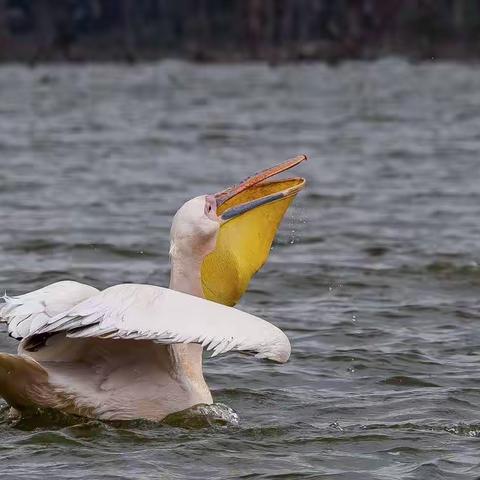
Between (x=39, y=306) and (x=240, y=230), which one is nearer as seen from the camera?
(x=39, y=306)

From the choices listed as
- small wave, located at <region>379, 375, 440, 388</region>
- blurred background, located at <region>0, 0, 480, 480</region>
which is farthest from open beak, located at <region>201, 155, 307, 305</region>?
small wave, located at <region>379, 375, 440, 388</region>

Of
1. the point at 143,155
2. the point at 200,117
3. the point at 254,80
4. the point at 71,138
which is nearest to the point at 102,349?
the point at 143,155

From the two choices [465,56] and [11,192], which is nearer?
[11,192]

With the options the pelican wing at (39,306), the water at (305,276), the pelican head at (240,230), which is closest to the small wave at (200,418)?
the water at (305,276)

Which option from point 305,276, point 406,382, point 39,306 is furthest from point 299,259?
point 39,306

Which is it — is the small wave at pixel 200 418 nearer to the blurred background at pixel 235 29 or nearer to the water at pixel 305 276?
the water at pixel 305 276

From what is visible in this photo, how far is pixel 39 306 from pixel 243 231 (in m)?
1.00

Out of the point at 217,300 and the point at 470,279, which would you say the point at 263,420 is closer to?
the point at 217,300

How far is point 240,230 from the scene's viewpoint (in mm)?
7289

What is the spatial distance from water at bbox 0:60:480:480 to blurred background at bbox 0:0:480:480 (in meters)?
0.02

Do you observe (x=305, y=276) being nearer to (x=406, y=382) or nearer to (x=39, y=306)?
(x=406, y=382)

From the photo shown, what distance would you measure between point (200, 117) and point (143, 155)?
10.4 meters

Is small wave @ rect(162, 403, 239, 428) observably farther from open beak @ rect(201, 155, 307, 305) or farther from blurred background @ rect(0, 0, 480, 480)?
open beak @ rect(201, 155, 307, 305)

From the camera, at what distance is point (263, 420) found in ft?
24.2
